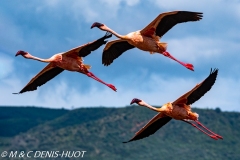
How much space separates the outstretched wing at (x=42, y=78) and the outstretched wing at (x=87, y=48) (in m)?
1.62

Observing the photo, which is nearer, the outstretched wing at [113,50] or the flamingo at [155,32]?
the flamingo at [155,32]

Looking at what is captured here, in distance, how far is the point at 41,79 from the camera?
25516 millimetres

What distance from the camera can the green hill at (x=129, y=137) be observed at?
107 metres

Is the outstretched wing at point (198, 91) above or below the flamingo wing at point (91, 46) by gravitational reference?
below

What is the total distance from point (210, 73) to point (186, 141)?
93.2 metres

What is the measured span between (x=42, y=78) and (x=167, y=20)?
486 centimetres

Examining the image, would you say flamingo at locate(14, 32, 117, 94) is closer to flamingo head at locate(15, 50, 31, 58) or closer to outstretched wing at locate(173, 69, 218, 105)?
flamingo head at locate(15, 50, 31, 58)

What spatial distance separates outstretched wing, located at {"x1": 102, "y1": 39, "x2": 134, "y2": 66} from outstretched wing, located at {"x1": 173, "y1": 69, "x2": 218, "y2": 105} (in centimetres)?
315

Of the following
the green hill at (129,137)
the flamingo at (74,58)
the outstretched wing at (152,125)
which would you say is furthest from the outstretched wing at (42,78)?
the green hill at (129,137)

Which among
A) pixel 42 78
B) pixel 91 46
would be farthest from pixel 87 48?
pixel 42 78

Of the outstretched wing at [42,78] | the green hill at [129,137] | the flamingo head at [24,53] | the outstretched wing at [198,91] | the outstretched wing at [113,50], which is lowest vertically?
the outstretched wing at [198,91]

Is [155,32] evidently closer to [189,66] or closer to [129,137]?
[189,66]

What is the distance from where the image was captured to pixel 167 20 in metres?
23.2

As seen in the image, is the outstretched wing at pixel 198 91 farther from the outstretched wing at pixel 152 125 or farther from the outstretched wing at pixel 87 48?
the outstretched wing at pixel 87 48
